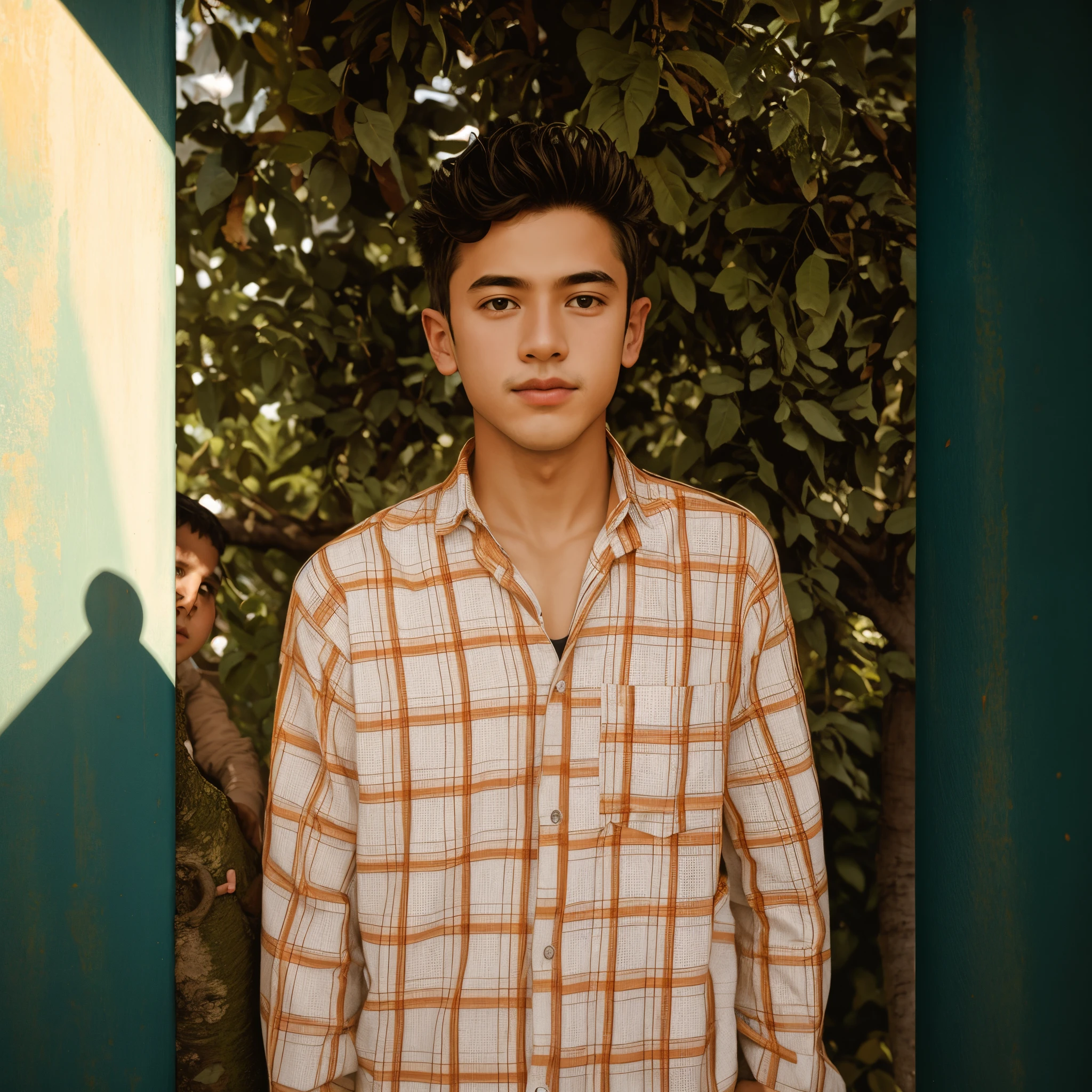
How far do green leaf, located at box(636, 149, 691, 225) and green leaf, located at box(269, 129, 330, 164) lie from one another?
2.11ft

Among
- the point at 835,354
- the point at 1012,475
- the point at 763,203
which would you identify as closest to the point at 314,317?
the point at 763,203

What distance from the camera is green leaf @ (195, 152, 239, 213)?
211 centimetres

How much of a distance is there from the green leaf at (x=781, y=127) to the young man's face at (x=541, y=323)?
0.44 metres

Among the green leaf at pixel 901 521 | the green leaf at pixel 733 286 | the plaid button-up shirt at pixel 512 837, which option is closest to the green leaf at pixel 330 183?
the green leaf at pixel 733 286

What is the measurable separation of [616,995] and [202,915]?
0.70m

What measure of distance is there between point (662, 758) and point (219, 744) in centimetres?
120

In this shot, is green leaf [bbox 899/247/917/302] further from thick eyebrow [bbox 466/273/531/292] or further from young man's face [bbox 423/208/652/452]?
thick eyebrow [bbox 466/273/531/292]

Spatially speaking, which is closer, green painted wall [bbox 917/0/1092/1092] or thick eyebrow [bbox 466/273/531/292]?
green painted wall [bbox 917/0/1092/1092]

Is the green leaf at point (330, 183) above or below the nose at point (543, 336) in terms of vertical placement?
above

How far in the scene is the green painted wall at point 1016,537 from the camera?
1382mm

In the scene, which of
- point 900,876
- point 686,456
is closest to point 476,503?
point 686,456

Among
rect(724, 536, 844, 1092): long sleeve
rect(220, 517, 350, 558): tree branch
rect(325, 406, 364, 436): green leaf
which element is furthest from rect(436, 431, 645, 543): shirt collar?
rect(220, 517, 350, 558): tree branch

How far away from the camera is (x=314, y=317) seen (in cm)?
249

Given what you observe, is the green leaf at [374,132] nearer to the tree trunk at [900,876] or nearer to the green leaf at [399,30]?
the green leaf at [399,30]
